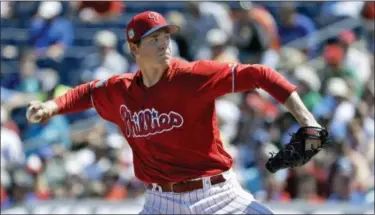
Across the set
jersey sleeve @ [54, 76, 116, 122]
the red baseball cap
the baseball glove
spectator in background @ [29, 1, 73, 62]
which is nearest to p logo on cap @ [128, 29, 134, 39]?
the red baseball cap

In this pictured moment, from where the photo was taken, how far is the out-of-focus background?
9.02 meters

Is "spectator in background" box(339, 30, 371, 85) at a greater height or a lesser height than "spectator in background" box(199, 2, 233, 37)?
lesser

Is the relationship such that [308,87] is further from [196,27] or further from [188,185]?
[188,185]

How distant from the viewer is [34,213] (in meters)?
8.70

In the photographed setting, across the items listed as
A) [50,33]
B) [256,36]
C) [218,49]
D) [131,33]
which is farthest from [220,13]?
[131,33]

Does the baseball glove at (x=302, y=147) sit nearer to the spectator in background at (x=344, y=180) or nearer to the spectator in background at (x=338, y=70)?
the spectator in background at (x=344, y=180)

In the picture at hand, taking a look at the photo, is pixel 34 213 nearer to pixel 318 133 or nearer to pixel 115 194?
pixel 115 194

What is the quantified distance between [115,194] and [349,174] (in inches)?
97.6

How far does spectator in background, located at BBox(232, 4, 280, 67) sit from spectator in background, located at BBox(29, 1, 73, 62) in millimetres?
2215

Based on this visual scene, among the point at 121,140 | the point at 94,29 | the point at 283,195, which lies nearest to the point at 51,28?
the point at 94,29

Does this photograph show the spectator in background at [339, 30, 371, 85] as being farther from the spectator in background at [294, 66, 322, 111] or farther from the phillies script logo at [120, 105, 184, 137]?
the phillies script logo at [120, 105, 184, 137]

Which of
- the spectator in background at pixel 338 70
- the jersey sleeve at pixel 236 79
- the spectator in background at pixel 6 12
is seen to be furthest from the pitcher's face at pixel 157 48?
the spectator in background at pixel 6 12

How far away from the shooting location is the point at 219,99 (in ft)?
32.6

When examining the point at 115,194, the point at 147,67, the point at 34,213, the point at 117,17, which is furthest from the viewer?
the point at 117,17
